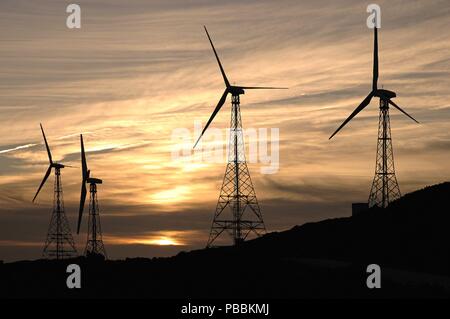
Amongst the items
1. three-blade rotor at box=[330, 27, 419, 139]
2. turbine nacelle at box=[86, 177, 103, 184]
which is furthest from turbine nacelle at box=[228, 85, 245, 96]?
turbine nacelle at box=[86, 177, 103, 184]

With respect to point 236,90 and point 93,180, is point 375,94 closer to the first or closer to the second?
point 236,90

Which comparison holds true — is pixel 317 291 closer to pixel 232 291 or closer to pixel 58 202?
pixel 232 291

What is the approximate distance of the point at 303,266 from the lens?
98375 millimetres

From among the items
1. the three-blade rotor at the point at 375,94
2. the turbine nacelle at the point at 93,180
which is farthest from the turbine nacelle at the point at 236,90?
the turbine nacelle at the point at 93,180

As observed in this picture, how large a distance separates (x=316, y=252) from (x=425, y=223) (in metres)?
15.8

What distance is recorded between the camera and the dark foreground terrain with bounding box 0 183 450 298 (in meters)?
91.3

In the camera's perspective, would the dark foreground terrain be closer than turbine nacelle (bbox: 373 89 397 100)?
Yes

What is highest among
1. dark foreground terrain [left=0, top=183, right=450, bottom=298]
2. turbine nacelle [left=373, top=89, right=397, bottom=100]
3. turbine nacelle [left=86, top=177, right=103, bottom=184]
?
turbine nacelle [left=373, top=89, right=397, bottom=100]

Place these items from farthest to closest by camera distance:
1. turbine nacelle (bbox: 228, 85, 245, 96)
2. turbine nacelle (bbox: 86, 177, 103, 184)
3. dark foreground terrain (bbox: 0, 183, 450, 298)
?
turbine nacelle (bbox: 86, 177, 103, 184) < turbine nacelle (bbox: 228, 85, 245, 96) < dark foreground terrain (bbox: 0, 183, 450, 298)

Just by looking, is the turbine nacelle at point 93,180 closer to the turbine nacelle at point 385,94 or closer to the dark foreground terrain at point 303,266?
the dark foreground terrain at point 303,266

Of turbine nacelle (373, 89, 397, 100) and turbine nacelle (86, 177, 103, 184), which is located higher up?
turbine nacelle (373, 89, 397, 100)

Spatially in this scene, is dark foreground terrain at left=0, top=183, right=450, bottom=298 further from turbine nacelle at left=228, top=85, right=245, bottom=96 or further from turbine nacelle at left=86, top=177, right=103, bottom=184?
turbine nacelle at left=228, top=85, right=245, bottom=96

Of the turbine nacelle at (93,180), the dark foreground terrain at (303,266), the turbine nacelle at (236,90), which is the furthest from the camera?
the turbine nacelle at (93,180)

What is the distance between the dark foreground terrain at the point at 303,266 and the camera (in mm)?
91312
